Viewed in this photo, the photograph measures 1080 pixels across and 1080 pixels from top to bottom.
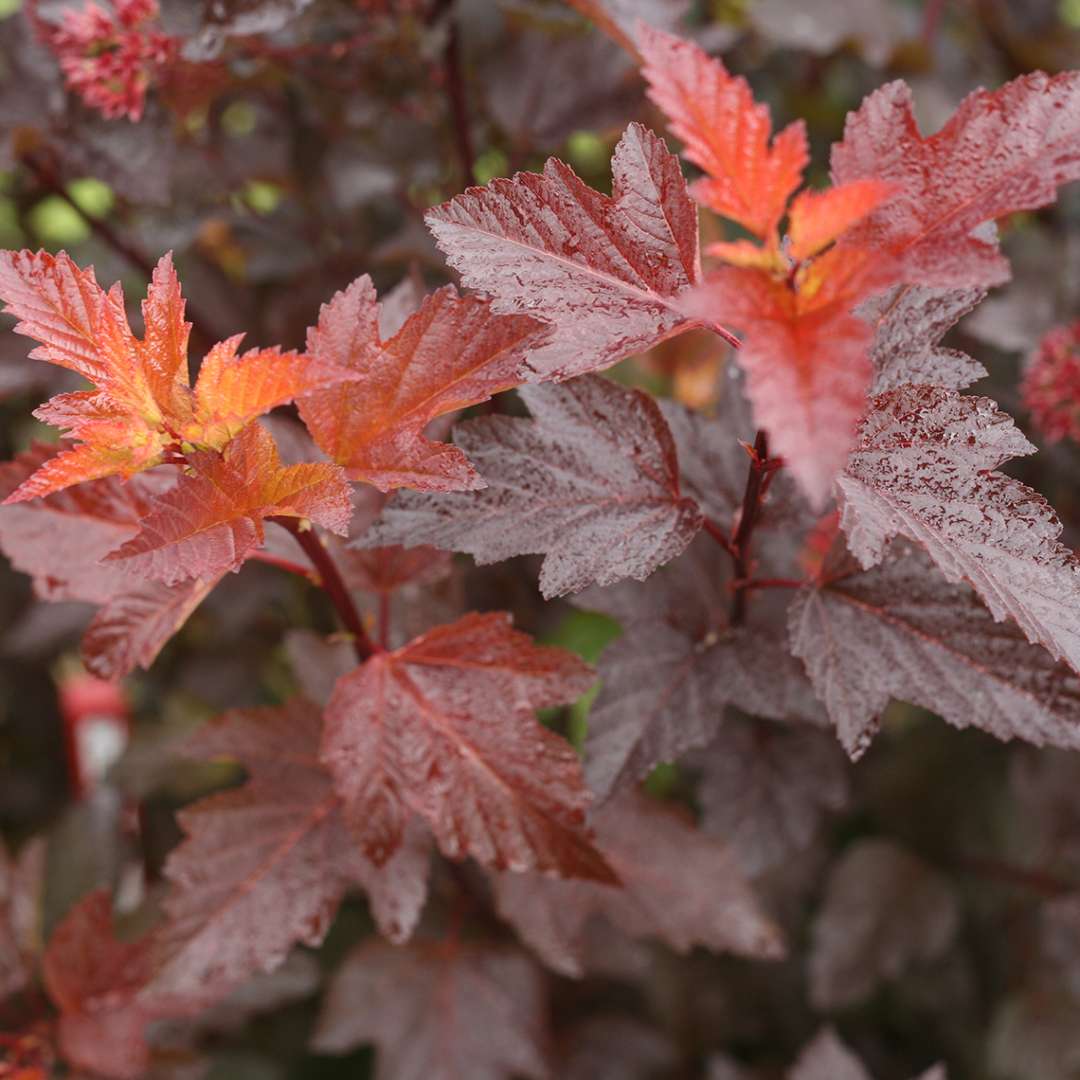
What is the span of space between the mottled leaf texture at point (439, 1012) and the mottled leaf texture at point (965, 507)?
65cm

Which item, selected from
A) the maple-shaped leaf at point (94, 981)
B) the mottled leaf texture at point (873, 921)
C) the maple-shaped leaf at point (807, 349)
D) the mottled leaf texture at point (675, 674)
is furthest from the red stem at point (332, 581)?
the mottled leaf texture at point (873, 921)

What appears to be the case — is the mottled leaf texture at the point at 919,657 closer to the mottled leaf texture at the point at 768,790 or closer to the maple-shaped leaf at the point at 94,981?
the mottled leaf texture at the point at 768,790

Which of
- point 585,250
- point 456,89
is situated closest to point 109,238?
point 456,89

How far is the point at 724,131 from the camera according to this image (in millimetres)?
486

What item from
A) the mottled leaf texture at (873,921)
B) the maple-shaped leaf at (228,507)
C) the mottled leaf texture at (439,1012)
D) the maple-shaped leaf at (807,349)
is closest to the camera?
the maple-shaped leaf at (807,349)

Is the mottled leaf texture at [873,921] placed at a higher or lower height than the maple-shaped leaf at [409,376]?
lower

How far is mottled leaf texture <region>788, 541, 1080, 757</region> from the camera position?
2.05 feet

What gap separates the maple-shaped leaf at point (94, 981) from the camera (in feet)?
2.86

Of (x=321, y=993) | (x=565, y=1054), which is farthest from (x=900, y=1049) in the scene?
(x=321, y=993)

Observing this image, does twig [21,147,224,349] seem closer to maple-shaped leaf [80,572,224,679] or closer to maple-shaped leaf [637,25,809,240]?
maple-shaped leaf [80,572,224,679]

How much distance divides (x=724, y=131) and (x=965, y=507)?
0.22m

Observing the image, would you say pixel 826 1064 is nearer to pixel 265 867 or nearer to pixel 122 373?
pixel 265 867

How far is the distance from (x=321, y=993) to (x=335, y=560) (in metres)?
0.71

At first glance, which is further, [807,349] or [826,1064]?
[826,1064]
